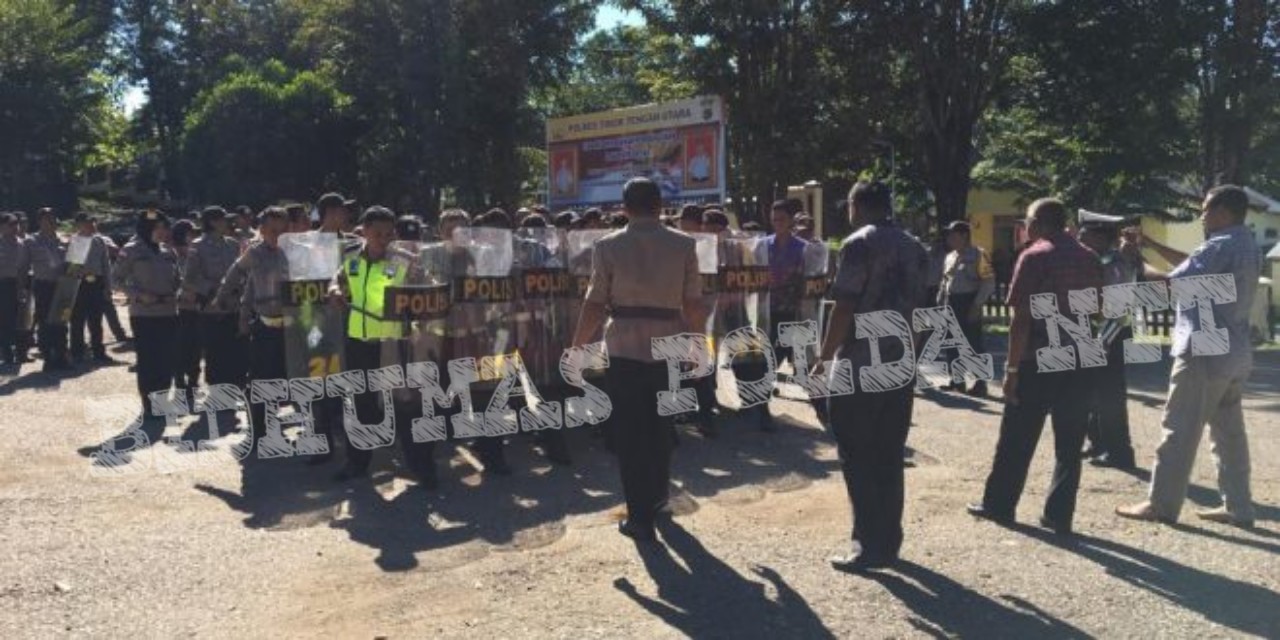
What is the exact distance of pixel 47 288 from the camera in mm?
13680

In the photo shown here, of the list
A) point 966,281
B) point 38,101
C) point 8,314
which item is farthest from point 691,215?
point 38,101

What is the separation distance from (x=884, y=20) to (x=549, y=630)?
16.7m

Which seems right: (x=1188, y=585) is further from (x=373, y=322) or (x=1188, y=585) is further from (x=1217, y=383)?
(x=373, y=322)

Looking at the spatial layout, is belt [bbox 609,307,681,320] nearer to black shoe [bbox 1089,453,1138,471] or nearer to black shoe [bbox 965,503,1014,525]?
black shoe [bbox 965,503,1014,525]

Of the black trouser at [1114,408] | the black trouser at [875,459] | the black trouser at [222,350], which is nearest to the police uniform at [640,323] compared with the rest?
the black trouser at [875,459]

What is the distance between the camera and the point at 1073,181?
22078mm

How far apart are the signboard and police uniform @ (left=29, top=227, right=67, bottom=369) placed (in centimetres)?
842

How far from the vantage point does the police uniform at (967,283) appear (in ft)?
36.6

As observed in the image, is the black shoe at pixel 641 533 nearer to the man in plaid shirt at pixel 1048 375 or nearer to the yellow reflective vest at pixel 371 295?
the man in plaid shirt at pixel 1048 375

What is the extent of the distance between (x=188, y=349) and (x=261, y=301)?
2.50m

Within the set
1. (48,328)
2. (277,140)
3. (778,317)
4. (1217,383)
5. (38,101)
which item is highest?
(38,101)

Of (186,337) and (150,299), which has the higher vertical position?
(150,299)

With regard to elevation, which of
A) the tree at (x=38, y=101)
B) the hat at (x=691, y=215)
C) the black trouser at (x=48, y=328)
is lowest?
the black trouser at (x=48, y=328)

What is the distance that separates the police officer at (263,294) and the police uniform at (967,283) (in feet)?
22.9
